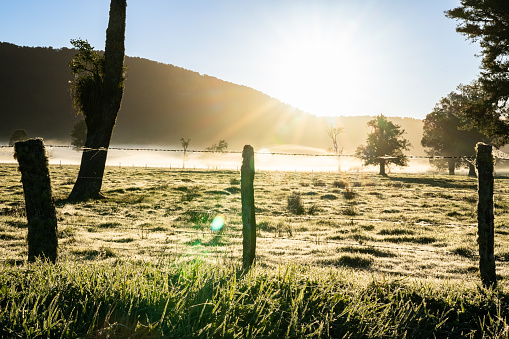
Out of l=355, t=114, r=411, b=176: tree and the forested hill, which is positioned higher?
the forested hill

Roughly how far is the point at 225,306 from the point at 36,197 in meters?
3.43

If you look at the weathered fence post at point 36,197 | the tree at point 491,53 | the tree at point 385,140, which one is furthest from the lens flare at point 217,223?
the tree at point 385,140

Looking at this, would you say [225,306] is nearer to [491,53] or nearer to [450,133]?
[491,53]

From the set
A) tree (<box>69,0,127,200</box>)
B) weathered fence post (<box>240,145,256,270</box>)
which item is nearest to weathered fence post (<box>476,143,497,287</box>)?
weathered fence post (<box>240,145,256,270</box>)

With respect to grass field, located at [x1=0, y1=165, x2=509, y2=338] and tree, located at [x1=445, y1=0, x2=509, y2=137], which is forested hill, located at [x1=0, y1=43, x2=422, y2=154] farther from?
grass field, located at [x1=0, y1=165, x2=509, y2=338]

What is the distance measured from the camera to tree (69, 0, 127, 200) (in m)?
14.1

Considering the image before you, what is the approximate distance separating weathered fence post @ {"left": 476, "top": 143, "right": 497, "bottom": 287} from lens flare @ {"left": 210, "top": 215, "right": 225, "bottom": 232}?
7.56 meters

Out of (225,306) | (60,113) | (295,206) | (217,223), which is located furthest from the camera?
(60,113)

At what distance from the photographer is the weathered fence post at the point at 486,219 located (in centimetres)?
468

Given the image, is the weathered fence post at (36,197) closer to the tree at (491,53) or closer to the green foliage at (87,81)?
the green foliage at (87,81)

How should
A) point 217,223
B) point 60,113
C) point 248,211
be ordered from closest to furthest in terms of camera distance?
point 248,211 < point 217,223 < point 60,113

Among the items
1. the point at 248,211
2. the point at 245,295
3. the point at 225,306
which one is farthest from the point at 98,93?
the point at 225,306

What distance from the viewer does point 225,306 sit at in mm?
3139

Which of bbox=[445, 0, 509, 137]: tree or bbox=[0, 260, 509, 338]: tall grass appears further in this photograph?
bbox=[445, 0, 509, 137]: tree
